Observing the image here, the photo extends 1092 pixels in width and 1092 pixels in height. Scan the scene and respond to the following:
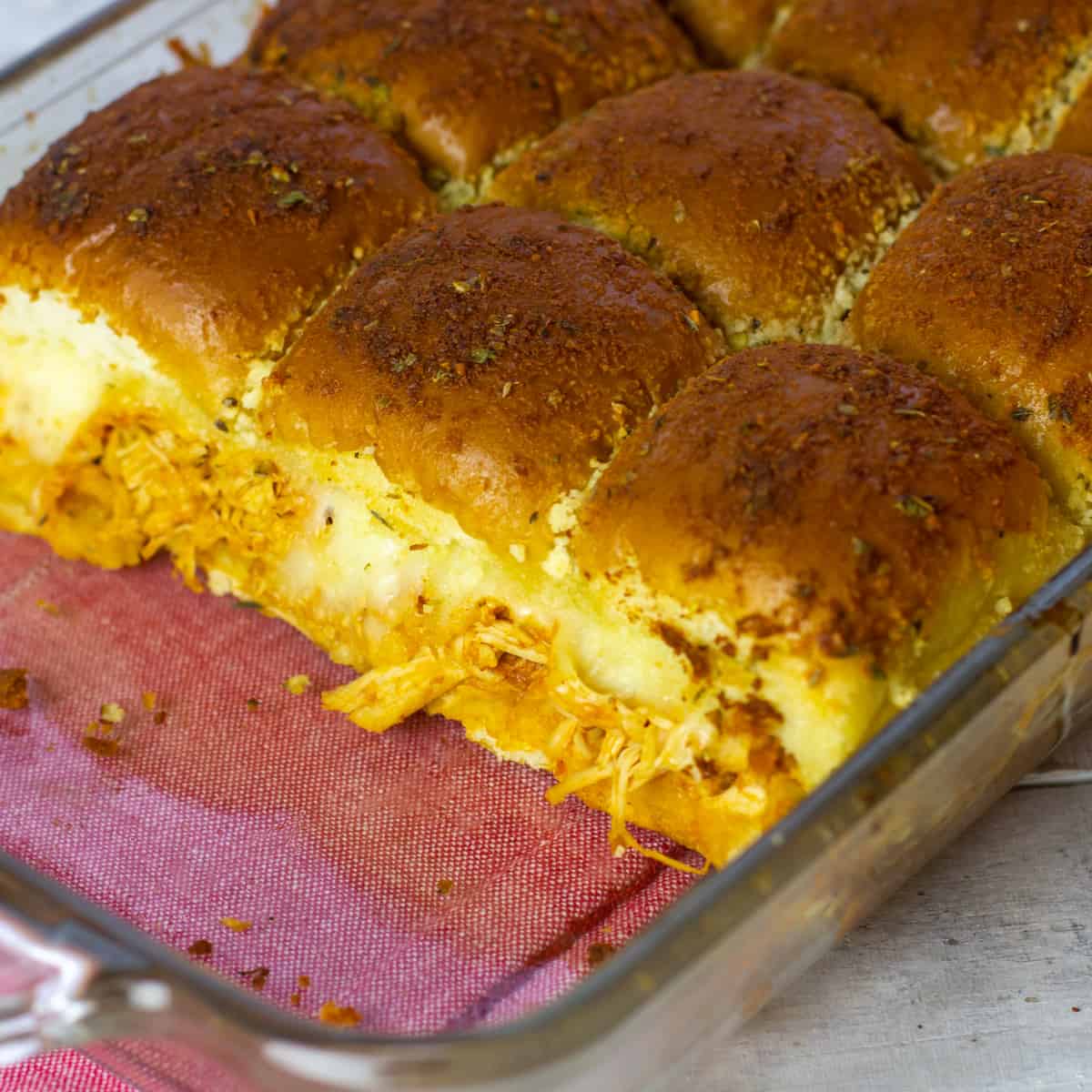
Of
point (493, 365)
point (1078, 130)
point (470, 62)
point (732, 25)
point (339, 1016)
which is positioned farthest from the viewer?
point (732, 25)

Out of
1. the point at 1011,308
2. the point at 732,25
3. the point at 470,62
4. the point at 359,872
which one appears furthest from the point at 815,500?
the point at 732,25

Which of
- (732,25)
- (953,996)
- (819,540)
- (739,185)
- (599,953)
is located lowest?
(953,996)

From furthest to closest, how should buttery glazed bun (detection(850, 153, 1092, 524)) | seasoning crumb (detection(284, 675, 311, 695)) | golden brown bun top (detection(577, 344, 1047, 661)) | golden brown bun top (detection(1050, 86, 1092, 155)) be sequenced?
golden brown bun top (detection(1050, 86, 1092, 155)) < seasoning crumb (detection(284, 675, 311, 695)) < buttery glazed bun (detection(850, 153, 1092, 524)) < golden brown bun top (detection(577, 344, 1047, 661))

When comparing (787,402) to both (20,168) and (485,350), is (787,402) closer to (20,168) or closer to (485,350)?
(485,350)

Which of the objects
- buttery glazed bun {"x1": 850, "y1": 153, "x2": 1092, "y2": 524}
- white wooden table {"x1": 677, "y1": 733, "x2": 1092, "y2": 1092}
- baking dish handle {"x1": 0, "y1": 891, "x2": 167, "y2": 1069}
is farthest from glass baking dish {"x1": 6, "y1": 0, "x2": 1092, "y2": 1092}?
buttery glazed bun {"x1": 850, "y1": 153, "x2": 1092, "y2": 524}

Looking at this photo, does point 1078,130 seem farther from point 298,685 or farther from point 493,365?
point 298,685

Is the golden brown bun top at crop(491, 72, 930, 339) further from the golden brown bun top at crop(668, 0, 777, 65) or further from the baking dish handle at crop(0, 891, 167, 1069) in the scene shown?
the baking dish handle at crop(0, 891, 167, 1069)

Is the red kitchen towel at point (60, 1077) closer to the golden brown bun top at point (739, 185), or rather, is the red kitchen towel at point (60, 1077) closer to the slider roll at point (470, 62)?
the golden brown bun top at point (739, 185)
